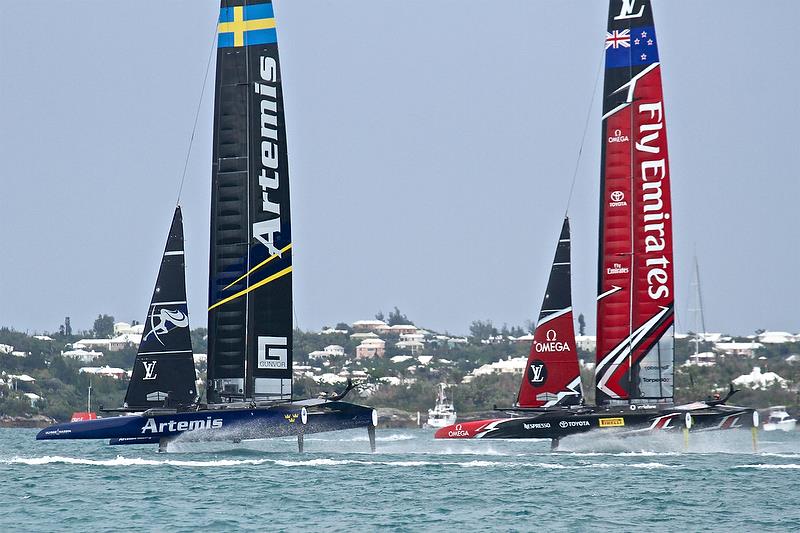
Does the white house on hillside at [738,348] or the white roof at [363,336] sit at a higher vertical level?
the white roof at [363,336]

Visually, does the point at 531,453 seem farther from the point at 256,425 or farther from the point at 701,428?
the point at 256,425

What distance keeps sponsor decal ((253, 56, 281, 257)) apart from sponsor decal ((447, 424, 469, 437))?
6754 mm

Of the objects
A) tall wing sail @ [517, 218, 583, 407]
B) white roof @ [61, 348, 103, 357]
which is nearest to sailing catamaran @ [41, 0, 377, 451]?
tall wing sail @ [517, 218, 583, 407]

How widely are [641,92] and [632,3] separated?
260cm

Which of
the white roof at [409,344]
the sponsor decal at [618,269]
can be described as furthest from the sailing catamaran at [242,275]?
the white roof at [409,344]

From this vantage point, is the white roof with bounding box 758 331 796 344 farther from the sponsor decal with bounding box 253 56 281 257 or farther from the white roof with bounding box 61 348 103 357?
the sponsor decal with bounding box 253 56 281 257

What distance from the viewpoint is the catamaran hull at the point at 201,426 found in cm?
3566

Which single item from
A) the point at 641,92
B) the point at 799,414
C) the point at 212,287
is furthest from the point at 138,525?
the point at 799,414

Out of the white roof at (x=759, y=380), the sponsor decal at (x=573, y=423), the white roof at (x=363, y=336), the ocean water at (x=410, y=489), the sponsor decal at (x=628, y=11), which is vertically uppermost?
the white roof at (x=363, y=336)

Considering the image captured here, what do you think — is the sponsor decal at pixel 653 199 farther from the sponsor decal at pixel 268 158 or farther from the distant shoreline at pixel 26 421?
the distant shoreline at pixel 26 421

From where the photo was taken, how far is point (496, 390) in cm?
10538

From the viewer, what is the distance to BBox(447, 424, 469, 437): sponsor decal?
1581 inches

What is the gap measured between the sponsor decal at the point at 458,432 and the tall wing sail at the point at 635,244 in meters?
3.56

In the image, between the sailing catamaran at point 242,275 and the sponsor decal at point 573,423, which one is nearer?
the sailing catamaran at point 242,275
